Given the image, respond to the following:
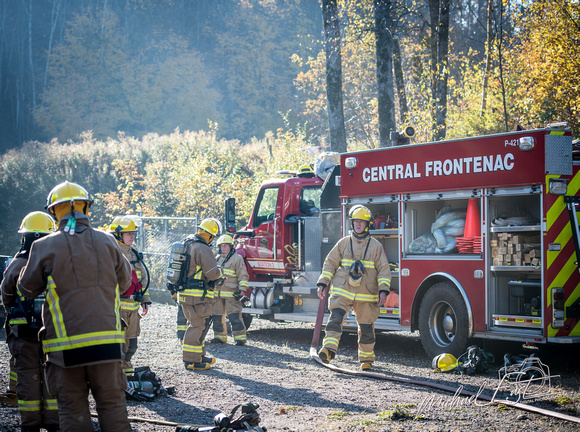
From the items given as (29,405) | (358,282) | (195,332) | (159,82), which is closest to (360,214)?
(358,282)

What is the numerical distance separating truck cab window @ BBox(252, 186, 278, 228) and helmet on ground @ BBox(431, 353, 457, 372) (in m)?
4.54

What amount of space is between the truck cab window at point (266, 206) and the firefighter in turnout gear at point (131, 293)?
4302 mm

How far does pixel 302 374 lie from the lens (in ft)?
27.4

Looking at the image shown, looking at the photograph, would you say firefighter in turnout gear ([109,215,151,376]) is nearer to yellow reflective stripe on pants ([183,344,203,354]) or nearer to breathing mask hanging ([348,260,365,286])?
yellow reflective stripe on pants ([183,344,203,354])

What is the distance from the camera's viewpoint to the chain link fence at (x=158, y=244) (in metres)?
18.4

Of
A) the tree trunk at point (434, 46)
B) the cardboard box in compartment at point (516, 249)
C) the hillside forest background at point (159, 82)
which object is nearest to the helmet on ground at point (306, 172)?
the cardboard box in compartment at point (516, 249)

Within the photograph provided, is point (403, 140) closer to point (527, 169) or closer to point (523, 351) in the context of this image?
point (527, 169)

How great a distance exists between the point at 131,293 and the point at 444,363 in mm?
3901

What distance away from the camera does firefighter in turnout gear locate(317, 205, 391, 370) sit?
8625 millimetres

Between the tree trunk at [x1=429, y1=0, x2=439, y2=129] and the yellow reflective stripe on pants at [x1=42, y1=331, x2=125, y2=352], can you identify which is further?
the tree trunk at [x1=429, y1=0, x2=439, y2=129]

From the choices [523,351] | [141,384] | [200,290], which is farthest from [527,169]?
[141,384]

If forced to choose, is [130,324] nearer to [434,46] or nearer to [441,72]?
[441,72]

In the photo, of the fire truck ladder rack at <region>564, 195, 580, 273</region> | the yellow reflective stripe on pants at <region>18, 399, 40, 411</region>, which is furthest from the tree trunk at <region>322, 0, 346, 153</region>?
the yellow reflective stripe on pants at <region>18, 399, 40, 411</region>

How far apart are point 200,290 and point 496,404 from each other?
154 inches
